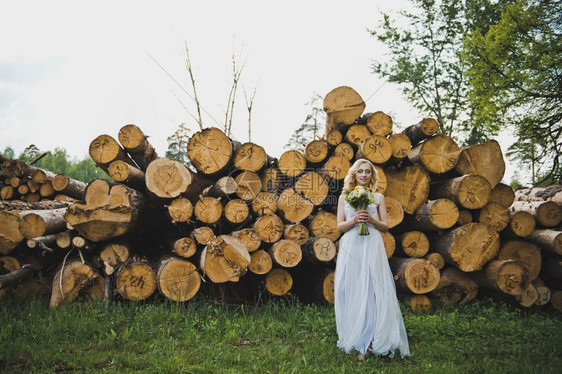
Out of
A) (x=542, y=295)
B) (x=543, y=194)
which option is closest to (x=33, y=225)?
(x=542, y=295)

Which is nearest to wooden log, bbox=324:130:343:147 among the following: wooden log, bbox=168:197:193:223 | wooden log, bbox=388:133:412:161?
wooden log, bbox=388:133:412:161

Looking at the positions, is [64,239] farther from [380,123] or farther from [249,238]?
[380,123]

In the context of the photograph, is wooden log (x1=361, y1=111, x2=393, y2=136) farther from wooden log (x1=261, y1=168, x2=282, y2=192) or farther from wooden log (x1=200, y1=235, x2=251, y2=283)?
Result: wooden log (x1=200, y1=235, x2=251, y2=283)

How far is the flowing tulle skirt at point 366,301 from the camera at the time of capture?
11.1 ft

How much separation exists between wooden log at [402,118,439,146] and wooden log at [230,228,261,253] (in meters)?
2.41

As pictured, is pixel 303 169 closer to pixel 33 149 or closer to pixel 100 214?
pixel 100 214

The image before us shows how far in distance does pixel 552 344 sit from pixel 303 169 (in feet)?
10.2

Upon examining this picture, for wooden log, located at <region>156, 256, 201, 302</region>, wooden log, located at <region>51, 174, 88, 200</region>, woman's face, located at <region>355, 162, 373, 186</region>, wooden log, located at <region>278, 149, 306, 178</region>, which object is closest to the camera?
woman's face, located at <region>355, 162, 373, 186</region>

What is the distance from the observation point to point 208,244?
4.12 metres

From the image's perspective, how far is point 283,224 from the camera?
4.74 m

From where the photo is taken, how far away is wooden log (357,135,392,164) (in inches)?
191

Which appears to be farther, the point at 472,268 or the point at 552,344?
the point at 472,268

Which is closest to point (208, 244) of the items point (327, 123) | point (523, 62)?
point (327, 123)

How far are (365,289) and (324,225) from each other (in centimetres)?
136
